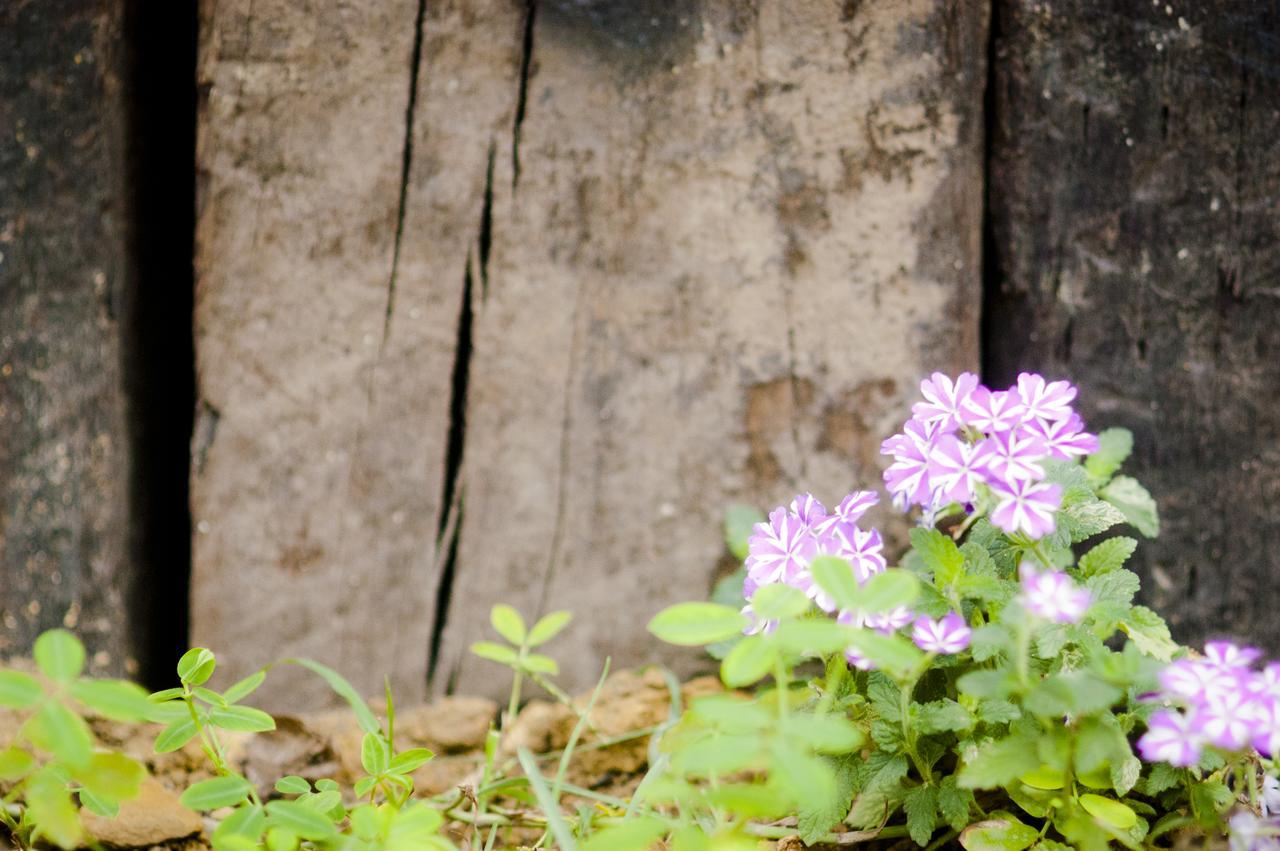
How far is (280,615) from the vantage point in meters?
1.90

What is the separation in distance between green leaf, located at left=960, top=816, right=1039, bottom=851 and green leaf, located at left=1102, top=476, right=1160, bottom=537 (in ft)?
1.76

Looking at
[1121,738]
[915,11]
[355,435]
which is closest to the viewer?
[1121,738]

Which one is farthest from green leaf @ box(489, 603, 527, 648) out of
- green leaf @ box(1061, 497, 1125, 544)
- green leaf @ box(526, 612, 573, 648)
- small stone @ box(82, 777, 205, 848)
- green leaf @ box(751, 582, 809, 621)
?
green leaf @ box(1061, 497, 1125, 544)

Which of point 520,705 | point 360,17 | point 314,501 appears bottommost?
point 520,705

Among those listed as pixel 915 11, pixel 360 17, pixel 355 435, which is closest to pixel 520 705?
pixel 355 435

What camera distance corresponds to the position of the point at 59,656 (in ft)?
3.27

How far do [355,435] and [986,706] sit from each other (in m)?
1.22

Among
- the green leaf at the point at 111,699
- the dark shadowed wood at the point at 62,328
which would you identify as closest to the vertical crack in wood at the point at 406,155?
the dark shadowed wood at the point at 62,328

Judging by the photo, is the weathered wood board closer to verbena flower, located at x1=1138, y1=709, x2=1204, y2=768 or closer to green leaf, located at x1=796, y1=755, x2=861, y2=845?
green leaf, located at x1=796, y1=755, x2=861, y2=845

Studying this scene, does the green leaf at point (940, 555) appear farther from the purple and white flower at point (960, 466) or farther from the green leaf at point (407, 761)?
the green leaf at point (407, 761)

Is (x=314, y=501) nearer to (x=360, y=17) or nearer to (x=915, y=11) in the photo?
(x=360, y=17)

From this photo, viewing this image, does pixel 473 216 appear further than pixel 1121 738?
Yes

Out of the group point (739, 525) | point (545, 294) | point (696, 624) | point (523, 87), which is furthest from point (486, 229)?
point (696, 624)

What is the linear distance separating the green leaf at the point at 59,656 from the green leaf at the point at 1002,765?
975 millimetres
